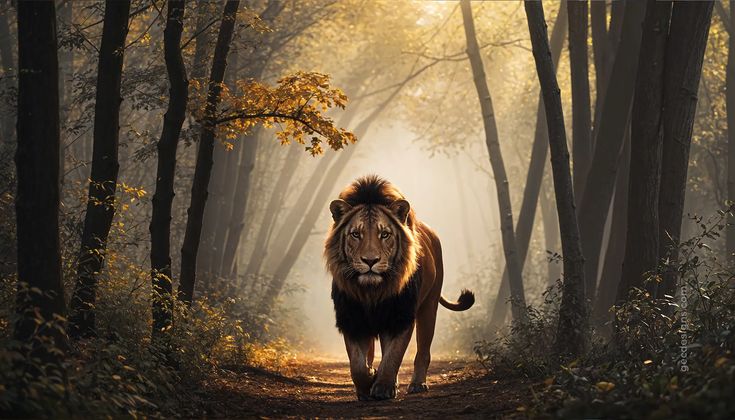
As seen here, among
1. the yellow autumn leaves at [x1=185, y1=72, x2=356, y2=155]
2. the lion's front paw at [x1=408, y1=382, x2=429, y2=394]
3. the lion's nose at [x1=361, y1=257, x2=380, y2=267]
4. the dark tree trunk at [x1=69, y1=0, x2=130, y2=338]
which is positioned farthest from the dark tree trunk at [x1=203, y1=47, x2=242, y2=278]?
the lion's nose at [x1=361, y1=257, x2=380, y2=267]

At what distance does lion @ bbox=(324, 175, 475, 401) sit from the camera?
9297 millimetres

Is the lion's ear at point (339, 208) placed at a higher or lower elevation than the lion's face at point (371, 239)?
higher

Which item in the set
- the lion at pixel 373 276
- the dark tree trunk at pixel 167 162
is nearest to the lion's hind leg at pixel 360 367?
the lion at pixel 373 276

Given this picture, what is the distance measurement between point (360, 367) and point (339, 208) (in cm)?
159

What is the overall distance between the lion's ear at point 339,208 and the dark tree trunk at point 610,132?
6.02 metres

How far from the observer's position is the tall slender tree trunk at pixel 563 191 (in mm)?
11742

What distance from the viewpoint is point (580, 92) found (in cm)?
1563

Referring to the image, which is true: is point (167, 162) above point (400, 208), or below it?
above

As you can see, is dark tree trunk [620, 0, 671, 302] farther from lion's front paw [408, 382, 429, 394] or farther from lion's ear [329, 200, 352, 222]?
lion's ear [329, 200, 352, 222]

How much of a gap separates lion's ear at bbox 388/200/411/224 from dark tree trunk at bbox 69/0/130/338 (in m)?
2.77

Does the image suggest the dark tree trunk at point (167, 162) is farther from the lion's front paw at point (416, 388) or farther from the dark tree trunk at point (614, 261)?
the dark tree trunk at point (614, 261)

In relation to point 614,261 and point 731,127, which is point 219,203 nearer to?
point 614,261

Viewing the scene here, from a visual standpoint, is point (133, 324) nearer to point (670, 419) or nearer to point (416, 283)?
point (416, 283)

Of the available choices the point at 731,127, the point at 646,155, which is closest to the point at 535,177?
the point at 731,127
